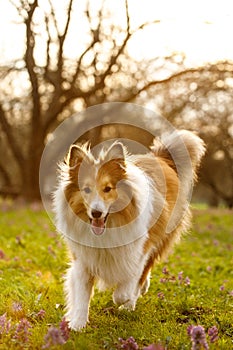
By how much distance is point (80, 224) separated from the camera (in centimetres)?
523

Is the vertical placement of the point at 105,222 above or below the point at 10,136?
above

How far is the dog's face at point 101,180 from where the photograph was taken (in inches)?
198

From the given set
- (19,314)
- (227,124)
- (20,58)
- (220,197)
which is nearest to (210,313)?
(19,314)

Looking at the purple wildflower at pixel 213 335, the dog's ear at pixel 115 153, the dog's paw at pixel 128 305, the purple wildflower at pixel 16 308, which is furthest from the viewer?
the dog's paw at pixel 128 305

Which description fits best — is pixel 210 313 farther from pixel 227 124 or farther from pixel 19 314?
pixel 227 124

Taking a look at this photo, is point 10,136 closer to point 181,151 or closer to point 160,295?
point 181,151

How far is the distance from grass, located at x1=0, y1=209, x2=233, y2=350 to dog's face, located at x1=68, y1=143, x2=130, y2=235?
1016 mm

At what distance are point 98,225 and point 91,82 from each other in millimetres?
11477

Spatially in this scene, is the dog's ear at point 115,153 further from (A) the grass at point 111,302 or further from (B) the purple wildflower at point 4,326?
(B) the purple wildflower at point 4,326

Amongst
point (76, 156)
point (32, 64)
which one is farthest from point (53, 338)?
point (32, 64)

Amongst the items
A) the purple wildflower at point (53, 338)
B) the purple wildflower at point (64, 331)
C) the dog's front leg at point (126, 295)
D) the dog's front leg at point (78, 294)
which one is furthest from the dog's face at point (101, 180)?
the purple wildflower at point (53, 338)

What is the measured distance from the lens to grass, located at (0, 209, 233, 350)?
4.19 meters

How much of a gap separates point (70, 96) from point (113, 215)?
11684mm

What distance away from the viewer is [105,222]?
17.1ft
